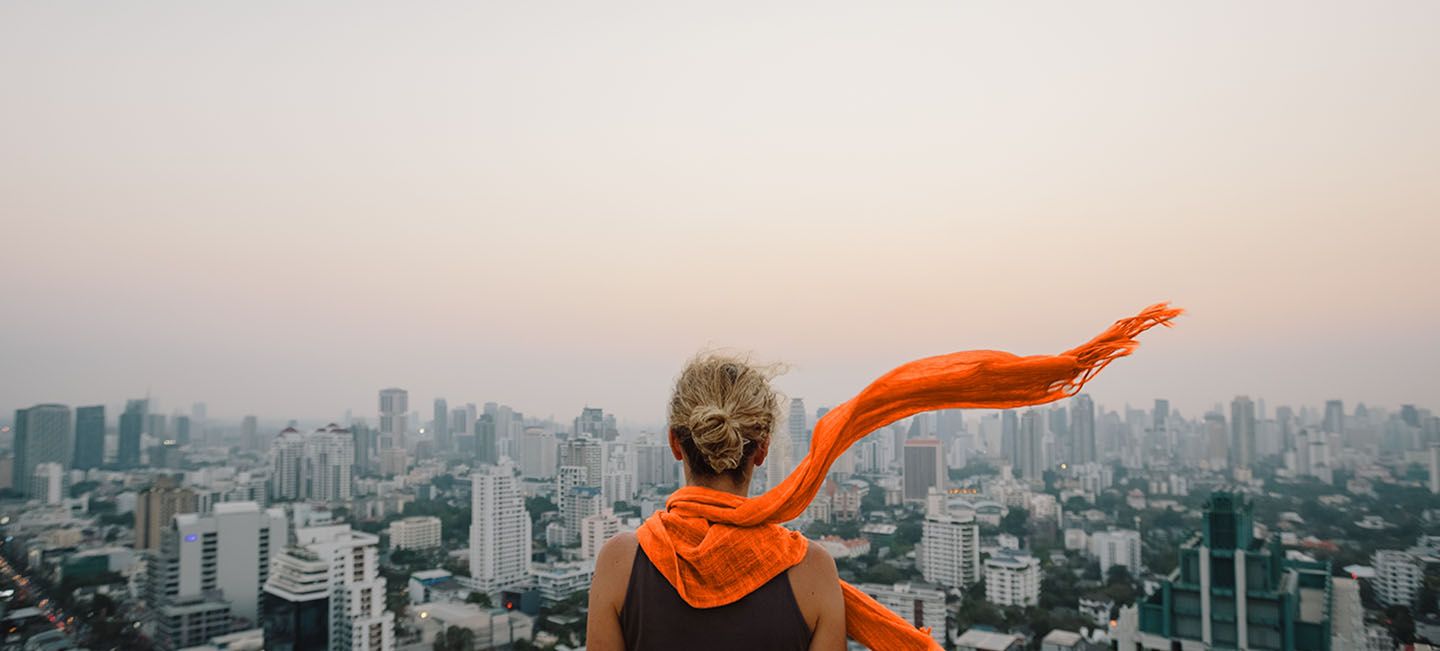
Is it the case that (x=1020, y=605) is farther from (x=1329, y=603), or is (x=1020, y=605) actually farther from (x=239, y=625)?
(x=239, y=625)

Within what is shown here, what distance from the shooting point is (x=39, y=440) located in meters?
13.9

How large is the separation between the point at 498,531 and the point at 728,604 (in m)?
14.5

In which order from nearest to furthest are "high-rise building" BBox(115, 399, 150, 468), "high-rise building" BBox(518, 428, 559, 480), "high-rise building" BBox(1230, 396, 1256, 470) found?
"high-rise building" BBox(1230, 396, 1256, 470)
"high-rise building" BBox(115, 399, 150, 468)
"high-rise building" BBox(518, 428, 559, 480)

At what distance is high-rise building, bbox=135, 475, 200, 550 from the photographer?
12250 millimetres

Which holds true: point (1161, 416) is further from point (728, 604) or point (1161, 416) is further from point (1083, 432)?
point (728, 604)

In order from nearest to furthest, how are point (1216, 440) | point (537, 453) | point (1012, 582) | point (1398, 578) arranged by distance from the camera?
point (1398, 578) → point (1012, 582) → point (1216, 440) → point (537, 453)

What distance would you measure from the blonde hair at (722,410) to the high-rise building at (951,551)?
13566 mm

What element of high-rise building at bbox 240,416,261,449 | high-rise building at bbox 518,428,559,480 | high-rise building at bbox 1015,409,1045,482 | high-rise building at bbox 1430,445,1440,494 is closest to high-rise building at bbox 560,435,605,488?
high-rise building at bbox 518,428,559,480

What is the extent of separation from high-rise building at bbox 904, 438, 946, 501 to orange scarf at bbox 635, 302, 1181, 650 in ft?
55.3

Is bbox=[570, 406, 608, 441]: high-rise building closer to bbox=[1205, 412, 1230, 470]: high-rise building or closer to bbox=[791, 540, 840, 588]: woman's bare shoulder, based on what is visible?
bbox=[1205, 412, 1230, 470]: high-rise building

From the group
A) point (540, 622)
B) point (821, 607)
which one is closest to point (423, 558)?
point (540, 622)

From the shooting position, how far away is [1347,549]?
8914 millimetres

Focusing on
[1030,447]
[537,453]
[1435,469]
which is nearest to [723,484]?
[1435,469]

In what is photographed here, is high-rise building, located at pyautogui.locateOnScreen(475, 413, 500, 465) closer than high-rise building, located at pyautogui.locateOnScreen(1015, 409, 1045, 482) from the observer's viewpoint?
No
